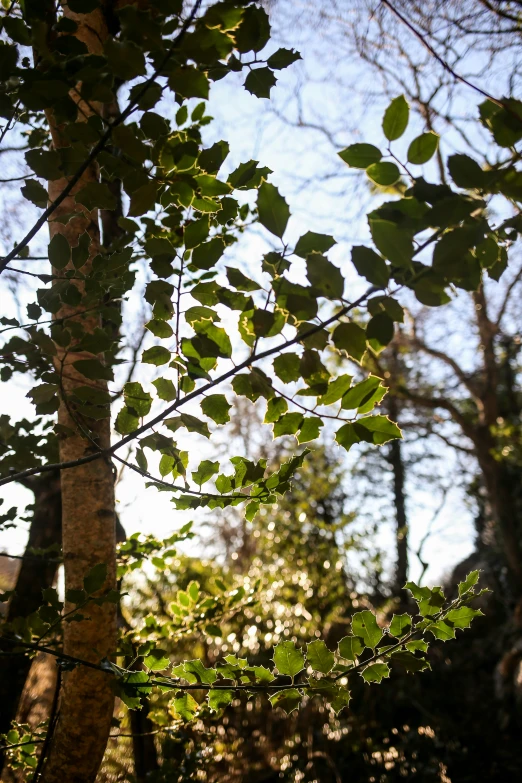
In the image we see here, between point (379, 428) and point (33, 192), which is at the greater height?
point (33, 192)

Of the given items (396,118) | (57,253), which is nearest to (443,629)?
(396,118)

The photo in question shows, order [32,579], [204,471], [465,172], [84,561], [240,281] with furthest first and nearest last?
1. [32,579]
2. [84,561]
3. [204,471]
4. [240,281]
5. [465,172]

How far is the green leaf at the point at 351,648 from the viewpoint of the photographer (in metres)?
0.71

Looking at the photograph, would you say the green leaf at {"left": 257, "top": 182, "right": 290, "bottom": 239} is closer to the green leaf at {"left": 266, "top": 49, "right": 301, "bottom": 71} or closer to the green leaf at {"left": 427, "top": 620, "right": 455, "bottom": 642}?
the green leaf at {"left": 266, "top": 49, "right": 301, "bottom": 71}

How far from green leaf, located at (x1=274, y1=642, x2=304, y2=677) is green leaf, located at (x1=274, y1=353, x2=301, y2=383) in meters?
0.38

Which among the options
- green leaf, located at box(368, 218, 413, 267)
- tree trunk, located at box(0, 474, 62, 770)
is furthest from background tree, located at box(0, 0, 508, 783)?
tree trunk, located at box(0, 474, 62, 770)

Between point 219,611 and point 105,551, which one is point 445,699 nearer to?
point 219,611

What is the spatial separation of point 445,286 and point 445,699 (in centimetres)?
577

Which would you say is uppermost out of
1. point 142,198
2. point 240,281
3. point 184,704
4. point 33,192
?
point 33,192

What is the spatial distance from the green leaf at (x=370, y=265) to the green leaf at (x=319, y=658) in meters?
0.51

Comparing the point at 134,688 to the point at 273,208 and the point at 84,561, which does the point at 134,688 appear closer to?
the point at 84,561

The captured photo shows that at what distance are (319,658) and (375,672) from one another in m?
0.08

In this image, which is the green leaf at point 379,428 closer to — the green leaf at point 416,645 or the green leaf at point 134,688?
the green leaf at point 416,645

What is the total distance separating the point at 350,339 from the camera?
53 centimetres
